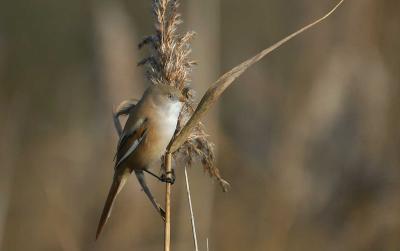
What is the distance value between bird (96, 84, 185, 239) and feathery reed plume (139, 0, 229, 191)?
172mm

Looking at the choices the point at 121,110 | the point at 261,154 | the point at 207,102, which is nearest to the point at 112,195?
the point at 121,110

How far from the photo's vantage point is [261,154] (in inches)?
239

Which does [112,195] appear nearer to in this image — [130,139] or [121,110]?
[130,139]

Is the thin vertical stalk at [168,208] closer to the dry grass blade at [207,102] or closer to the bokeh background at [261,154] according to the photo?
the dry grass blade at [207,102]

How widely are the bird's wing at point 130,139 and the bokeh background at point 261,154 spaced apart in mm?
831

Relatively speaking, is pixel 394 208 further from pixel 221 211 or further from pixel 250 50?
pixel 250 50

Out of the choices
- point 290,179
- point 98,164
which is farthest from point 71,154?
point 290,179

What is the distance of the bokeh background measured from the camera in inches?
184

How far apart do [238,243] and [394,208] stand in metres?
1.10

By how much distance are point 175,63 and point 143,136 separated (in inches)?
26.3

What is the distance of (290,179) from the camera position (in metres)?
4.84

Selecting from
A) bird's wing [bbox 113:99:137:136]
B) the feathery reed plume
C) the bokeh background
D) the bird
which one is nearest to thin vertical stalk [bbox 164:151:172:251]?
the feathery reed plume

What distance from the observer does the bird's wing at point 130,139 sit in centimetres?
361

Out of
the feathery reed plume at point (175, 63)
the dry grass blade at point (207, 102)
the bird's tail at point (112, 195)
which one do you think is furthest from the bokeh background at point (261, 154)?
the dry grass blade at point (207, 102)
